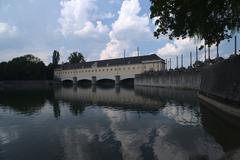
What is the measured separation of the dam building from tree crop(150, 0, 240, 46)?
310 ft

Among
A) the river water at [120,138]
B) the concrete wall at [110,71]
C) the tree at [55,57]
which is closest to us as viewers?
the river water at [120,138]

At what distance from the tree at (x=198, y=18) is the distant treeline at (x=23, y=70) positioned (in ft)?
398

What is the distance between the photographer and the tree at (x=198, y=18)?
53.5ft

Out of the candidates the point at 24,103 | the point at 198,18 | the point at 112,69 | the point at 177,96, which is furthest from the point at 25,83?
the point at 198,18

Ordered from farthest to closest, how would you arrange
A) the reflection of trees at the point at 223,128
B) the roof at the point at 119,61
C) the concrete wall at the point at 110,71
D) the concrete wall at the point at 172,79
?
the roof at the point at 119,61 → the concrete wall at the point at 110,71 → the concrete wall at the point at 172,79 → the reflection of trees at the point at 223,128

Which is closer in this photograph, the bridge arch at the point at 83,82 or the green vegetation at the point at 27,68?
the green vegetation at the point at 27,68

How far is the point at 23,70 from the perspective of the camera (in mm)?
133000

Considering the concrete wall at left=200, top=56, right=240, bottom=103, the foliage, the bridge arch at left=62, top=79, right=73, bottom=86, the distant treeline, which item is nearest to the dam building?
the bridge arch at left=62, top=79, right=73, bottom=86

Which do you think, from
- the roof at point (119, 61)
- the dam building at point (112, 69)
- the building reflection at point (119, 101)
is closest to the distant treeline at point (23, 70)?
the dam building at point (112, 69)

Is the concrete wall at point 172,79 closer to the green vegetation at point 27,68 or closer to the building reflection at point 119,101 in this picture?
the building reflection at point 119,101

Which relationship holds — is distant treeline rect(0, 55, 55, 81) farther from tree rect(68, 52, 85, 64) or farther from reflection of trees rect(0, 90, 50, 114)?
reflection of trees rect(0, 90, 50, 114)

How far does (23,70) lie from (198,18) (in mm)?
124195

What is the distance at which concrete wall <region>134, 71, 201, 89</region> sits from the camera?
60.2 m

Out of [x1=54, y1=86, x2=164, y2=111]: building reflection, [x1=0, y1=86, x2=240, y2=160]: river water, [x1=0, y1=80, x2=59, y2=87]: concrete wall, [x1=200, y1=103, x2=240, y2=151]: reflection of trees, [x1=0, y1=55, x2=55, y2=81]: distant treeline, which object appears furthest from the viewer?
[x1=0, y1=55, x2=55, y2=81]: distant treeline
